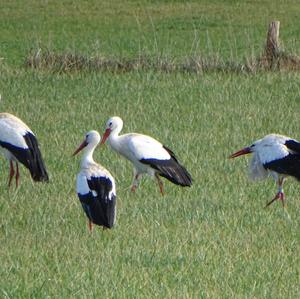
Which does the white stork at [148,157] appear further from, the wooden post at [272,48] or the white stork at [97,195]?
the wooden post at [272,48]

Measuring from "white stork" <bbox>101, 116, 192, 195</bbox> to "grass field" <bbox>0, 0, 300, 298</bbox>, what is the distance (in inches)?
6.1

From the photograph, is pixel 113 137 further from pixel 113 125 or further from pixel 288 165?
pixel 288 165

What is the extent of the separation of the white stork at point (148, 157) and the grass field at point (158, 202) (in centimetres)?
15

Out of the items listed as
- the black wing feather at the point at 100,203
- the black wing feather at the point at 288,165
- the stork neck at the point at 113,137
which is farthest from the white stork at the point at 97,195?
the stork neck at the point at 113,137

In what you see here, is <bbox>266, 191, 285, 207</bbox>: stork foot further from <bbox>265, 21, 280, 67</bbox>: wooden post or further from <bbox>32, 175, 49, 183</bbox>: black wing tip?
<bbox>265, 21, 280, 67</bbox>: wooden post

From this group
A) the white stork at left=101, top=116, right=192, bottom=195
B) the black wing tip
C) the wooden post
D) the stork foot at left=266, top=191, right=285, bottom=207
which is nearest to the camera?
the stork foot at left=266, top=191, right=285, bottom=207

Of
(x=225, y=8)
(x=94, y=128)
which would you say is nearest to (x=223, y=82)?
(x=94, y=128)

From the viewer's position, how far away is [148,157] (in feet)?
33.9

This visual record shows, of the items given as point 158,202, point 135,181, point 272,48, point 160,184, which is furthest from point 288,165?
point 272,48

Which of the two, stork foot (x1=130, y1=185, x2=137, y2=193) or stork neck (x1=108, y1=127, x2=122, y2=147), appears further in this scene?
stork neck (x1=108, y1=127, x2=122, y2=147)

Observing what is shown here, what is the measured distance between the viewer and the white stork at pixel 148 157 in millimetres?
10031

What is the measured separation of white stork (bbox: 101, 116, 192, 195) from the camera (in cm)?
1003

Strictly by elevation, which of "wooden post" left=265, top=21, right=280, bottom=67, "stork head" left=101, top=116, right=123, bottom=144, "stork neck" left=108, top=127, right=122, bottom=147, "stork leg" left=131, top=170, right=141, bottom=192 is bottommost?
"wooden post" left=265, top=21, right=280, bottom=67

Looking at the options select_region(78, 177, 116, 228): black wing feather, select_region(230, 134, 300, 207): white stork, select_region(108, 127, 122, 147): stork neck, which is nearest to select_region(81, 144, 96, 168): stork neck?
select_region(78, 177, 116, 228): black wing feather
